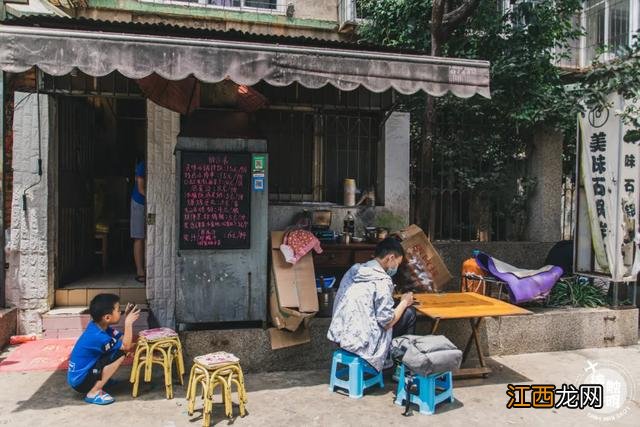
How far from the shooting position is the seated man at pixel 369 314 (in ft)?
17.4

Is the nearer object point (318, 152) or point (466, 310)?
point (466, 310)

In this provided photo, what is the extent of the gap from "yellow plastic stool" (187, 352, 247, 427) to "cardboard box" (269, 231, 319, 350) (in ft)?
3.65

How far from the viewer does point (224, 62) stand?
496 cm

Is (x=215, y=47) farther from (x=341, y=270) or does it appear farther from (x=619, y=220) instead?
(x=619, y=220)

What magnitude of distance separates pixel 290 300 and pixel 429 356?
175cm

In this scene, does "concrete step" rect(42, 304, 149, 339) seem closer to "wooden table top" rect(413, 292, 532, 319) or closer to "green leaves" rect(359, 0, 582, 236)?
"wooden table top" rect(413, 292, 532, 319)

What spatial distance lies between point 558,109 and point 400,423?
5.79m

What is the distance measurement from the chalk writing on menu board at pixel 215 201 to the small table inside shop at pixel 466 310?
2166mm

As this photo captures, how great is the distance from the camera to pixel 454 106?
28.9 feet

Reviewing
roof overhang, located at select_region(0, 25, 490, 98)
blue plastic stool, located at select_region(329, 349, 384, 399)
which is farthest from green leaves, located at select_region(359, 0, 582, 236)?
blue plastic stool, located at select_region(329, 349, 384, 399)

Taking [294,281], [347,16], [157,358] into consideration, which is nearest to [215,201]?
[294,281]

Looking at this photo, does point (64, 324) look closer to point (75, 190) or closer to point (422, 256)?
point (75, 190)

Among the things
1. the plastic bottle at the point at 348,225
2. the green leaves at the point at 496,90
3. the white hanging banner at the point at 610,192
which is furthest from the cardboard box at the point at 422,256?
the white hanging banner at the point at 610,192

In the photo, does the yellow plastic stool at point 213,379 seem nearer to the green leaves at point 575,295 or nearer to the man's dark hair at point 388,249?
the man's dark hair at point 388,249
